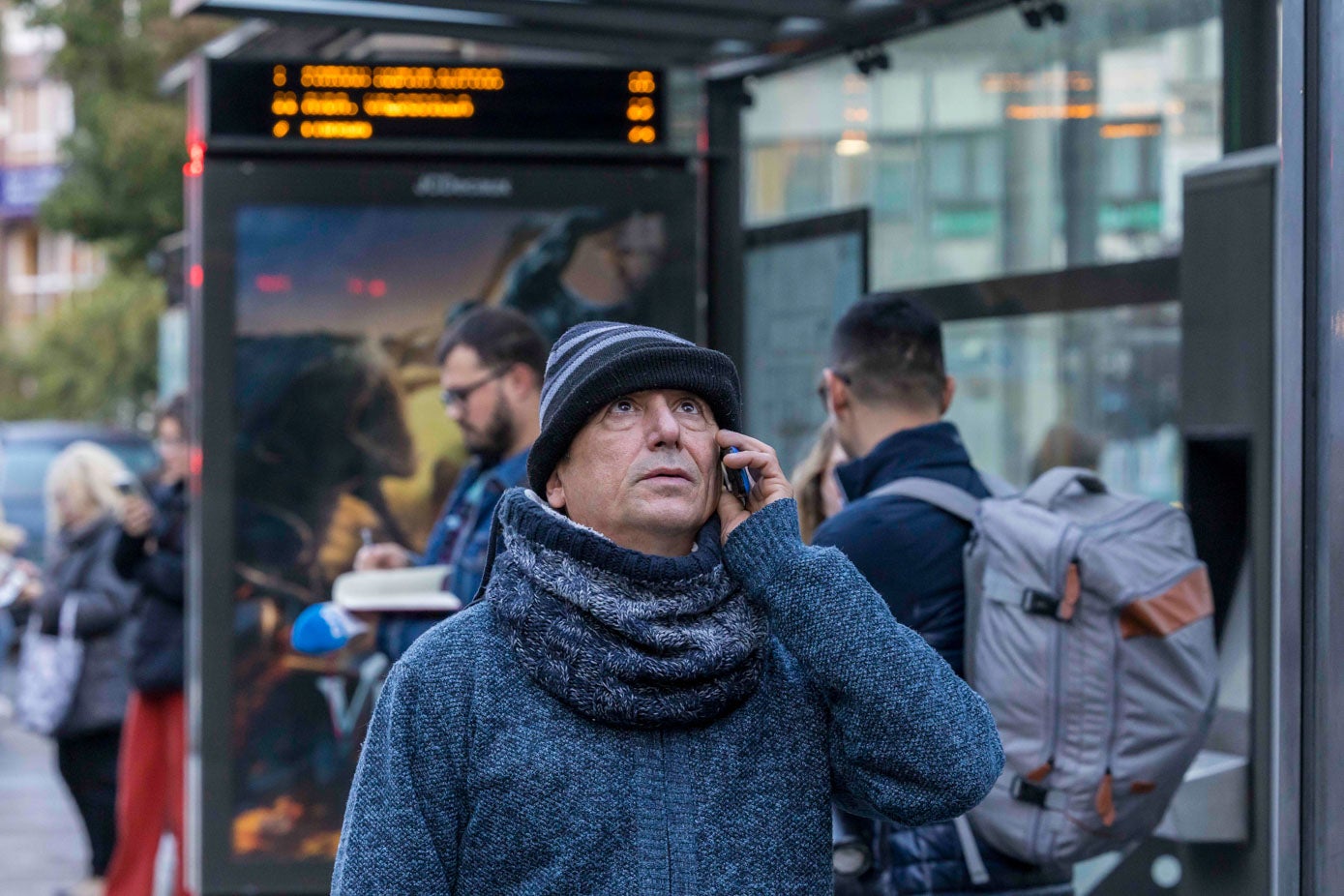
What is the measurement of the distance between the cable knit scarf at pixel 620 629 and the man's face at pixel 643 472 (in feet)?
0.23

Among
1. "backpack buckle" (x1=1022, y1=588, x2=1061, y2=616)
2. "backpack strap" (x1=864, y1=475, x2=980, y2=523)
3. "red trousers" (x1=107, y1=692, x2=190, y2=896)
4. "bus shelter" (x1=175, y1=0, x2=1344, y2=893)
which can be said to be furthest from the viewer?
"red trousers" (x1=107, y1=692, x2=190, y2=896)

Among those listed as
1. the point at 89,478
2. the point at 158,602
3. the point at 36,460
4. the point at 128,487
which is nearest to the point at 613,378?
the point at 158,602

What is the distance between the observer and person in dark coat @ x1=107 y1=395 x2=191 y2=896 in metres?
7.10

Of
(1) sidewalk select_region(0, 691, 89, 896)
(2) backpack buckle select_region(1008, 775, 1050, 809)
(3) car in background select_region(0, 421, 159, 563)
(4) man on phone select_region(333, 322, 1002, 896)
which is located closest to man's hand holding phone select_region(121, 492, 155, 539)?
(1) sidewalk select_region(0, 691, 89, 896)

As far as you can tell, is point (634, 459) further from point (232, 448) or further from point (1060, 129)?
point (232, 448)

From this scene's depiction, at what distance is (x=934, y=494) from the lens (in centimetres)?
360

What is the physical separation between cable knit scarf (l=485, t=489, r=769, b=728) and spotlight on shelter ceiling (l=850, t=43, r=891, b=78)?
3459 millimetres

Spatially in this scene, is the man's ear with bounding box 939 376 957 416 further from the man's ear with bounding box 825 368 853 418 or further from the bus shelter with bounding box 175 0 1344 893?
the bus shelter with bounding box 175 0 1344 893

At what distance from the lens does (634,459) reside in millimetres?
2314

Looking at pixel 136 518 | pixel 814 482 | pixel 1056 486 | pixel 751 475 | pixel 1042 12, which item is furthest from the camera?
pixel 136 518

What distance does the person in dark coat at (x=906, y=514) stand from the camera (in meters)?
3.53

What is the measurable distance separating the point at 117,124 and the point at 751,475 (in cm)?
1298

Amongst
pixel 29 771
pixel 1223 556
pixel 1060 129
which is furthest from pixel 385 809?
pixel 29 771

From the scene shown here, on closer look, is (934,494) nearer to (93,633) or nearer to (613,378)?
(613,378)
